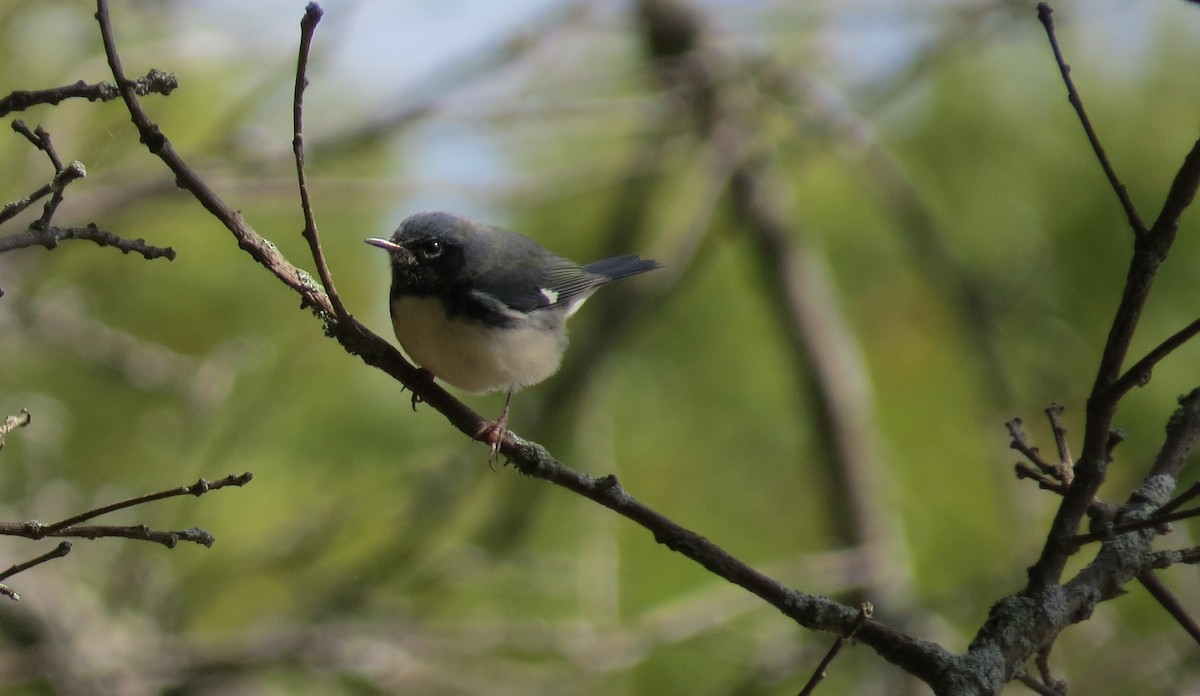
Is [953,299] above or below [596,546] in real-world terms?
above

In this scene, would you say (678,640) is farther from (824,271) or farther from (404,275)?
(824,271)

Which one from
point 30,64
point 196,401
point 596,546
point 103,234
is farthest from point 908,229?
point 103,234

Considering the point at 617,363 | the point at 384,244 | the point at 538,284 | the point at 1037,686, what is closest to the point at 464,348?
the point at 384,244

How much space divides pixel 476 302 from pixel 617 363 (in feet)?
10.5

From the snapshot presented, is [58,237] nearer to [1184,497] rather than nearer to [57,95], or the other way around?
[57,95]

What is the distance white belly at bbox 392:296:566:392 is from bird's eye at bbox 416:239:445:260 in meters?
0.22

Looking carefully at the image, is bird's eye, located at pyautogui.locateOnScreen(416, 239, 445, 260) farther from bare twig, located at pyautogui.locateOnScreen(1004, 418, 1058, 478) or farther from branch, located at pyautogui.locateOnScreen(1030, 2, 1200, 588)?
branch, located at pyautogui.locateOnScreen(1030, 2, 1200, 588)

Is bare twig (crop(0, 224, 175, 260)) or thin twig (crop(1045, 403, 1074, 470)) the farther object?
thin twig (crop(1045, 403, 1074, 470))

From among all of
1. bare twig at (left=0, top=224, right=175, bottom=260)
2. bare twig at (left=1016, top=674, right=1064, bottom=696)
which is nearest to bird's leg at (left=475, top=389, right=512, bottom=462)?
bare twig at (left=0, top=224, right=175, bottom=260)

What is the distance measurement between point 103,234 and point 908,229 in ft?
16.9

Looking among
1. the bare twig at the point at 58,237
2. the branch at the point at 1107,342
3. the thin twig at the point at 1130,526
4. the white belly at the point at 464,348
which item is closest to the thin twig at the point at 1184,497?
the thin twig at the point at 1130,526

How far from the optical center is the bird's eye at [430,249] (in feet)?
13.4

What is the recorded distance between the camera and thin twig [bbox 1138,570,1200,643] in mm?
2129

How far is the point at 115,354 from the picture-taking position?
225 inches
